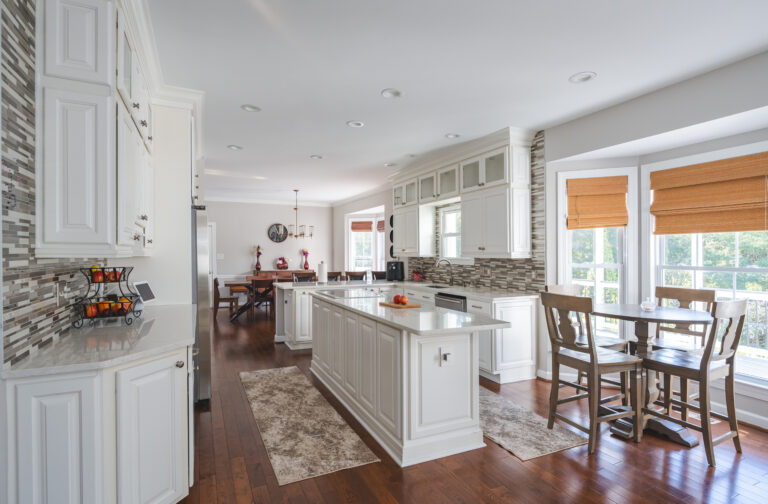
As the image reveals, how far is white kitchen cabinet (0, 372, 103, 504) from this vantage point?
1.43 meters

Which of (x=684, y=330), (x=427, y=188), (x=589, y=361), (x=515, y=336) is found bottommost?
(x=515, y=336)

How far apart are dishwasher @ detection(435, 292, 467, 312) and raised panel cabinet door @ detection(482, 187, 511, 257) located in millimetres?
591

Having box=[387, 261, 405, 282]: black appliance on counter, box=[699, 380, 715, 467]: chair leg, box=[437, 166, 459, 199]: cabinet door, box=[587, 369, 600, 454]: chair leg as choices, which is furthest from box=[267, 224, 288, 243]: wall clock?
box=[699, 380, 715, 467]: chair leg

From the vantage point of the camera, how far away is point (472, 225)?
4.70 meters

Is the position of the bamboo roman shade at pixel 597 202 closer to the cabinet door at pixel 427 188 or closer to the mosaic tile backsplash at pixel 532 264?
the mosaic tile backsplash at pixel 532 264

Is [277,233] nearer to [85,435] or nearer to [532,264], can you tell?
[532,264]

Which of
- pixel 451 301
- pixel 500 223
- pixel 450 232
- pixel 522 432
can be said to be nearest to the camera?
pixel 522 432

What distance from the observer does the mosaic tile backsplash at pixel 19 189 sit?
1482 millimetres

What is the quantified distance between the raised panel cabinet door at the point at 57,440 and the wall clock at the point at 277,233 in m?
8.28

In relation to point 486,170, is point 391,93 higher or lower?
higher

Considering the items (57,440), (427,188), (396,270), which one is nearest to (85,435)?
(57,440)

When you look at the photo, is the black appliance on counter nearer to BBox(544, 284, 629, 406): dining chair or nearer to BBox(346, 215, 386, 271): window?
BBox(346, 215, 386, 271): window

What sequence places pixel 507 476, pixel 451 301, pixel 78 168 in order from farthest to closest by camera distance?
pixel 451 301 → pixel 507 476 → pixel 78 168

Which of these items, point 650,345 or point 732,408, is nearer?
point 732,408
